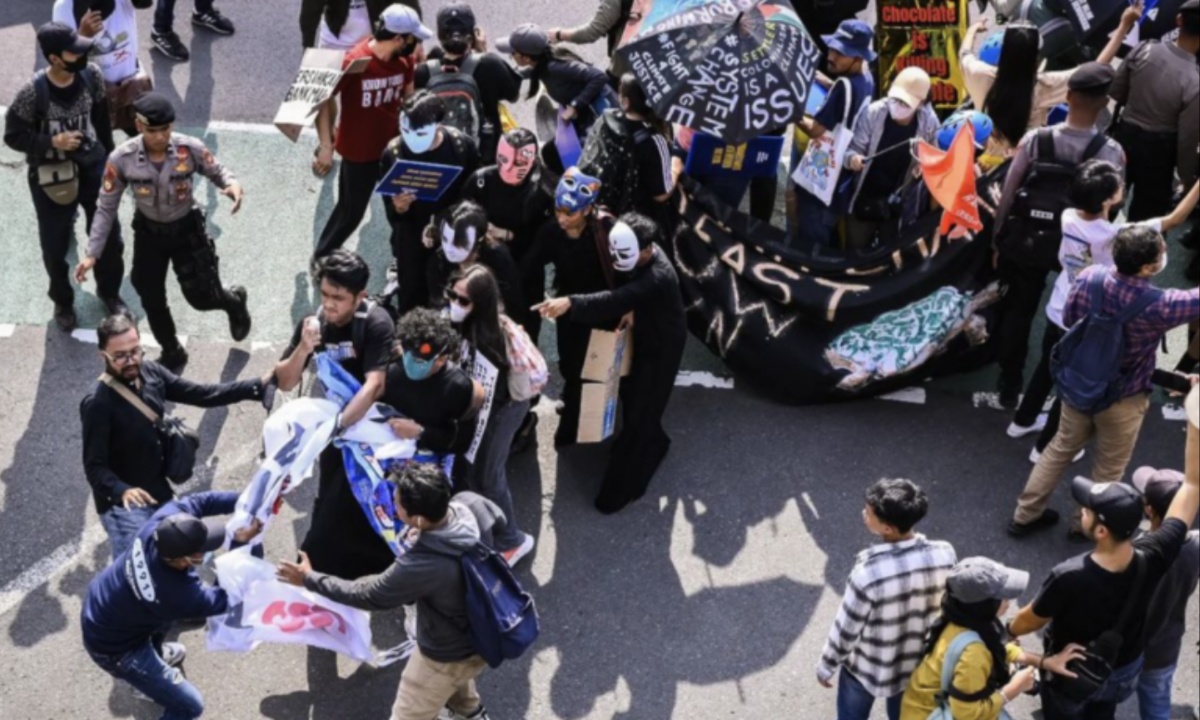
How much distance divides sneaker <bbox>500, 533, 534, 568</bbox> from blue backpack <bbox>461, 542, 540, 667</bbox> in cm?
142

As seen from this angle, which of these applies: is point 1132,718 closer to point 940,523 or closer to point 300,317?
point 940,523

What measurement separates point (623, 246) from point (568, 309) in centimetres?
43

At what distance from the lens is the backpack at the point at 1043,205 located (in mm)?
8656

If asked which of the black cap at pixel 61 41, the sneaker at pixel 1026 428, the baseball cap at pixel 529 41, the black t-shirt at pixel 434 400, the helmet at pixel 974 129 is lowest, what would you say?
the sneaker at pixel 1026 428

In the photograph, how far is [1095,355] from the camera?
7.81 metres

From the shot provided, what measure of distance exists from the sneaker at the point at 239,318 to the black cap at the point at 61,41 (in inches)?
62.7

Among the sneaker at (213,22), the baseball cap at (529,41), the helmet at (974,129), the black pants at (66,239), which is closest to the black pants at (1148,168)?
the helmet at (974,129)

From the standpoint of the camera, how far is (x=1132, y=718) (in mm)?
7516

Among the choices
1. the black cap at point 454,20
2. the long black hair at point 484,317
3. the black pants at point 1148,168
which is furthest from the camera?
the black pants at point 1148,168

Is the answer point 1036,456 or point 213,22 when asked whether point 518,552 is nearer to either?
point 1036,456

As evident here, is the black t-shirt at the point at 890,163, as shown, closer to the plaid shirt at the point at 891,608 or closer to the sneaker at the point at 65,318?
the plaid shirt at the point at 891,608

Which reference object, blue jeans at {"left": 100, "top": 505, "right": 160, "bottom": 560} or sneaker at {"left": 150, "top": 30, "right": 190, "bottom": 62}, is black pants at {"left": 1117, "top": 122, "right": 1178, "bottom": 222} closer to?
blue jeans at {"left": 100, "top": 505, "right": 160, "bottom": 560}

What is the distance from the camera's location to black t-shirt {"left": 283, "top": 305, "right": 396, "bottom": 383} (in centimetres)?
776

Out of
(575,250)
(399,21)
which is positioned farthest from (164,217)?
(575,250)
